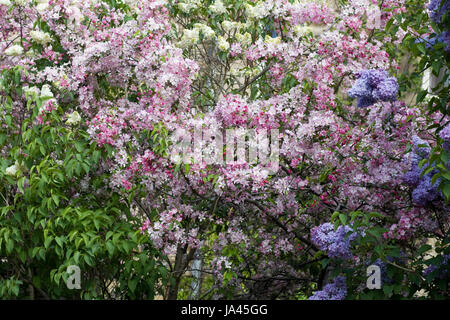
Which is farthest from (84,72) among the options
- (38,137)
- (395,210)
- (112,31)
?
(395,210)

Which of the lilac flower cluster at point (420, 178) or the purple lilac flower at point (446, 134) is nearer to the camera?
the purple lilac flower at point (446, 134)

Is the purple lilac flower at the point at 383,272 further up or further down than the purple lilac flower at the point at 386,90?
further down

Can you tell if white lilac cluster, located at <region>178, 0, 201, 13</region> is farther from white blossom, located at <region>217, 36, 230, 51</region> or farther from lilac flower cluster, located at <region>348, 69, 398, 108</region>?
lilac flower cluster, located at <region>348, 69, 398, 108</region>

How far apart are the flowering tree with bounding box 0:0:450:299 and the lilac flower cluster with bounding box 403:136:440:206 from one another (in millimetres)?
11

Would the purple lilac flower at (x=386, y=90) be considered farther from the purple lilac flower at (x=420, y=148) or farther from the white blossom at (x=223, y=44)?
the white blossom at (x=223, y=44)

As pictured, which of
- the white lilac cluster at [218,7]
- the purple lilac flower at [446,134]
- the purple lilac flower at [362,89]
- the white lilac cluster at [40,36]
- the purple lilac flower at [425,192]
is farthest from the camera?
the white lilac cluster at [218,7]

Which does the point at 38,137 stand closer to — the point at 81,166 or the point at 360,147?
the point at 81,166

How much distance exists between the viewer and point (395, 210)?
4129mm

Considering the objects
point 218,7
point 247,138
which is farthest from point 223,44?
point 247,138

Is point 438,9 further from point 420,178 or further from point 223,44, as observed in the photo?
point 223,44

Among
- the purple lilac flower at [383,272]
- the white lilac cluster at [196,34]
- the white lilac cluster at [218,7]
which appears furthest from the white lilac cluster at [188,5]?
the purple lilac flower at [383,272]

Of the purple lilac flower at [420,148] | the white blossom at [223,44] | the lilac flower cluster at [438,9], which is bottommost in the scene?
the purple lilac flower at [420,148]

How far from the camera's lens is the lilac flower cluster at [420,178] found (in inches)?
140

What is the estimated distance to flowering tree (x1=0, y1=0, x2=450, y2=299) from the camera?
3.81 m
